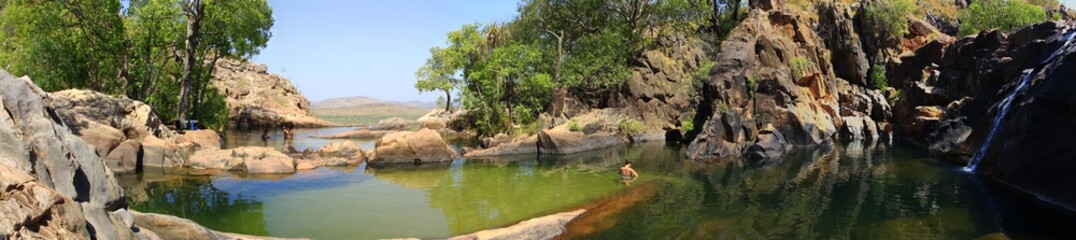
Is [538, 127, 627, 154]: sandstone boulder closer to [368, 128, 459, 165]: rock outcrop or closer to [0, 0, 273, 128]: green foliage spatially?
[368, 128, 459, 165]: rock outcrop

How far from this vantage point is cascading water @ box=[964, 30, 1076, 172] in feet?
93.9

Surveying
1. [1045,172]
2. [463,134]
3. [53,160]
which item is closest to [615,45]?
[463,134]

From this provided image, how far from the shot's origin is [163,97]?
49531 millimetres

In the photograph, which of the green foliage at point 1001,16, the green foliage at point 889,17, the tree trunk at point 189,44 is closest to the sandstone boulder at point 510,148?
the tree trunk at point 189,44

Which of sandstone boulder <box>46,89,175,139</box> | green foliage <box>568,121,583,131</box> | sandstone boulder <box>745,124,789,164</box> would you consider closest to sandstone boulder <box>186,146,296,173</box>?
sandstone boulder <box>46,89,175,139</box>

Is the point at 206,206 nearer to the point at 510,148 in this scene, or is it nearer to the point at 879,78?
the point at 510,148

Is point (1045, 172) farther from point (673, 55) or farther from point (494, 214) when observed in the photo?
point (673, 55)

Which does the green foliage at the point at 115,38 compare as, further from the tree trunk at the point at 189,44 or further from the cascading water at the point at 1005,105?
the cascading water at the point at 1005,105

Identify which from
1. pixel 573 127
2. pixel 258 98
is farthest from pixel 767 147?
pixel 258 98

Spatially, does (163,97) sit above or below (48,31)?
below

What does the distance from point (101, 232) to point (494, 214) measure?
13.8 metres

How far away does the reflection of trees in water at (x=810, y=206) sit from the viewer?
1830cm

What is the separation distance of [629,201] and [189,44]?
36.6m

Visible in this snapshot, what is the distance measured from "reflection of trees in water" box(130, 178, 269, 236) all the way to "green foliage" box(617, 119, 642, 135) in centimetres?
3527
